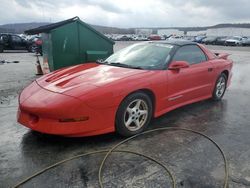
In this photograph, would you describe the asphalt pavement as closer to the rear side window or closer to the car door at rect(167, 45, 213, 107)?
the car door at rect(167, 45, 213, 107)

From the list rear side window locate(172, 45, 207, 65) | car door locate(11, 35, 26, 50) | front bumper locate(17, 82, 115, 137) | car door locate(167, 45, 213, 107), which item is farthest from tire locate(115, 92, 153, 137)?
car door locate(11, 35, 26, 50)

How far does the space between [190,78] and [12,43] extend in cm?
1934

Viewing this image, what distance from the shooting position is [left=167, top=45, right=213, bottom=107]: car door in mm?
4477

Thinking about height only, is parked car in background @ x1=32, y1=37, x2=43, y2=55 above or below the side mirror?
below

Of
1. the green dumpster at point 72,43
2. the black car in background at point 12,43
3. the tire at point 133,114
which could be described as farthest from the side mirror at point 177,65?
the black car in background at point 12,43

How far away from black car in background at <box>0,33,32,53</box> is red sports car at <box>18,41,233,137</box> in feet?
59.6

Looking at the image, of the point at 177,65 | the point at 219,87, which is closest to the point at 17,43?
the point at 219,87

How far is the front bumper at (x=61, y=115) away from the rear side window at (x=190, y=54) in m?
1.86

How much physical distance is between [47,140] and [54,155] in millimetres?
468

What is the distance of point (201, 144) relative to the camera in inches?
147

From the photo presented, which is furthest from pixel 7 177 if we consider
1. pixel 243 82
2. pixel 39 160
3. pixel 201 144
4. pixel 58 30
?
pixel 243 82

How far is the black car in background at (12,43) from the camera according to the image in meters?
20.4

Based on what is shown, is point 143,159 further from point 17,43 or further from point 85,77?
point 17,43

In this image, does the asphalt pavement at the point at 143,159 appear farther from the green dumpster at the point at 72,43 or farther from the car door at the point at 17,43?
the car door at the point at 17,43
